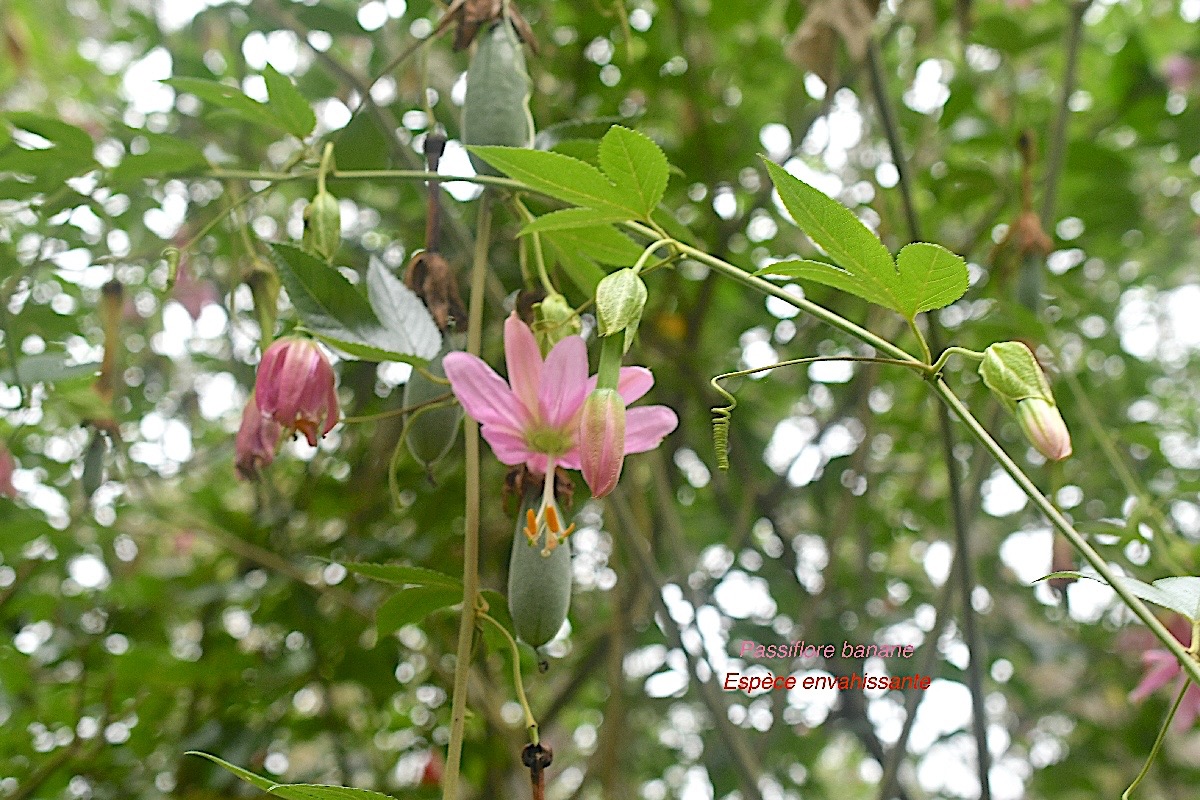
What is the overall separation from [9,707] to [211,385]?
0.61 m

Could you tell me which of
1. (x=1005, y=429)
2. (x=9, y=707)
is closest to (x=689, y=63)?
(x=1005, y=429)

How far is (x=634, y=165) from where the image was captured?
368mm

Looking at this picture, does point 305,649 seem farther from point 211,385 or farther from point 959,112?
point 959,112

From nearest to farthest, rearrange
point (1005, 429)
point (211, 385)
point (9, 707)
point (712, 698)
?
point (712, 698) < point (9, 707) < point (1005, 429) < point (211, 385)

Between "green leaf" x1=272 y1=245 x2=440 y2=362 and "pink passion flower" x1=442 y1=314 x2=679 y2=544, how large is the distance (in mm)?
22

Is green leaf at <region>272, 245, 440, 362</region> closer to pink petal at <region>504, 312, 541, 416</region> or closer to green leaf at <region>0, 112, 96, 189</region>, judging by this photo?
pink petal at <region>504, 312, 541, 416</region>

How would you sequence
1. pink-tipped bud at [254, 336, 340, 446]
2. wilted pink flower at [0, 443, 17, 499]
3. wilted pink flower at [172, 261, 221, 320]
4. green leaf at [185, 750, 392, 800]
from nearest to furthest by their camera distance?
1. green leaf at [185, 750, 392, 800]
2. pink-tipped bud at [254, 336, 340, 446]
3. wilted pink flower at [0, 443, 17, 499]
4. wilted pink flower at [172, 261, 221, 320]

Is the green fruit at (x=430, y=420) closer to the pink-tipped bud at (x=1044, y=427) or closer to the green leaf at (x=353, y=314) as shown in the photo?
the green leaf at (x=353, y=314)

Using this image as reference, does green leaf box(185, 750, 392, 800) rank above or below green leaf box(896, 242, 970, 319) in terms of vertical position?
below

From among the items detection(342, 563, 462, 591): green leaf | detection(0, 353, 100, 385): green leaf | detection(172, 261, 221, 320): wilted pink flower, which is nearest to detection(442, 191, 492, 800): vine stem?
detection(342, 563, 462, 591): green leaf

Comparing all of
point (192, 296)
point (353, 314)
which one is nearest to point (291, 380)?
point (353, 314)

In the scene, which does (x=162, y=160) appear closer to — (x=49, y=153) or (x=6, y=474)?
(x=49, y=153)

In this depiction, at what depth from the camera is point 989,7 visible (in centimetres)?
115

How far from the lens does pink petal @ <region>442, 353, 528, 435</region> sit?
39 centimetres
